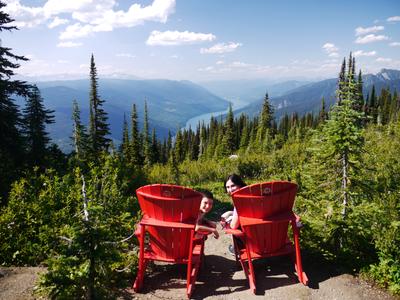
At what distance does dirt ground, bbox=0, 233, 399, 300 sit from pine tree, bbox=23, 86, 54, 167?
8.10 m

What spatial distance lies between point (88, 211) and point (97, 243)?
445 millimetres

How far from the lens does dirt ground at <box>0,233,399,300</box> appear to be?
16.5 ft

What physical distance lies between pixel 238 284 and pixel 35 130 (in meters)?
16.1

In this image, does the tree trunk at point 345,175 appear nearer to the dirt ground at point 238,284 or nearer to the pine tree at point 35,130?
the dirt ground at point 238,284

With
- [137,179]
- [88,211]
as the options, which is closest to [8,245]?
[88,211]

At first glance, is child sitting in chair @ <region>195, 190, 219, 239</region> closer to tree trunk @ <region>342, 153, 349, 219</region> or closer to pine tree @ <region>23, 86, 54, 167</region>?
tree trunk @ <region>342, 153, 349, 219</region>

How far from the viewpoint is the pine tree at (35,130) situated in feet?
44.7

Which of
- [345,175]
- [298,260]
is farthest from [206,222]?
[345,175]

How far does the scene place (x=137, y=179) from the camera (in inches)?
519

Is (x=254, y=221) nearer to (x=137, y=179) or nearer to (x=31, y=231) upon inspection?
(x=31, y=231)

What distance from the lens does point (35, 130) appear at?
59.4 ft

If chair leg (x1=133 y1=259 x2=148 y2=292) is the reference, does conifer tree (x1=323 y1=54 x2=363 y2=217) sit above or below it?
above

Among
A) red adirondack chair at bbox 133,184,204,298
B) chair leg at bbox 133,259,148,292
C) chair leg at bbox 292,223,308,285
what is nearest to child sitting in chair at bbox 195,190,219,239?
red adirondack chair at bbox 133,184,204,298

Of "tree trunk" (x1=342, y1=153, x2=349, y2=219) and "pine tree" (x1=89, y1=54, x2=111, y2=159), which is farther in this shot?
"pine tree" (x1=89, y1=54, x2=111, y2=159)
